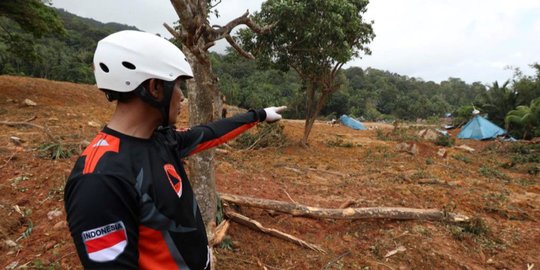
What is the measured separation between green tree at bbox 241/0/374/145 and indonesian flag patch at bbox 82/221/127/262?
7.75m

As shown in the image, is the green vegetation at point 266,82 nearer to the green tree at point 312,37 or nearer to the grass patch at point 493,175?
the green tree at point 312,37

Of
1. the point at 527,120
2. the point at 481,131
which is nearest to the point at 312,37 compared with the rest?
the point at 527,120

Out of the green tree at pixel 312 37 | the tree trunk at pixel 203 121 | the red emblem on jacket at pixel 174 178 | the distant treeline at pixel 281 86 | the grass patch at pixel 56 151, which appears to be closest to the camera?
the red emblem on jacket at pixel 174 178

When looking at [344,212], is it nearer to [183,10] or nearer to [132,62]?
[183,10]

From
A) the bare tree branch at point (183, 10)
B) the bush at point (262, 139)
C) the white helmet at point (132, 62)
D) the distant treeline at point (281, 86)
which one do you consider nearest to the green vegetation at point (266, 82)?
the distant treeline at point (281, 86)

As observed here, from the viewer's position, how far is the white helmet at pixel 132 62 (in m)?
A: 1.19

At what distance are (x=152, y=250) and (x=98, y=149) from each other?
0.38m

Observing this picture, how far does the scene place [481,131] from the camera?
16.8 metres

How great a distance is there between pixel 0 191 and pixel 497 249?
18.0 ft

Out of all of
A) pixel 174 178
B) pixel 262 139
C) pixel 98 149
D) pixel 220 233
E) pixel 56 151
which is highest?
pixel 98 149

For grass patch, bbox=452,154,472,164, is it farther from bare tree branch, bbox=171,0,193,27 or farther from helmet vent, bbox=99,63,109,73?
helmet vent, bbox=99,63,109,73

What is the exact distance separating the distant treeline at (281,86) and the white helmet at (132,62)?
780 cm

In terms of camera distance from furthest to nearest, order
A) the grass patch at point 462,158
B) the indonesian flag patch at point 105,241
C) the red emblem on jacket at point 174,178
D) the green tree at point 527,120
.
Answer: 1. the green tree at point 527,120
2. the grass patch at point 462,158
3. the red emblem on jacket at point 174,178
4. the indonesian flag patch at point 105,241

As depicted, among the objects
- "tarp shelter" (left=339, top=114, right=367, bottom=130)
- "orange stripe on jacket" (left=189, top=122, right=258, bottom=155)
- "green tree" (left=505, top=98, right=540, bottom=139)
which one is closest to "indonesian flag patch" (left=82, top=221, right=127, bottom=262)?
"orange stripe on jacket" (left=189, top=122, right=258, bottom=155)
